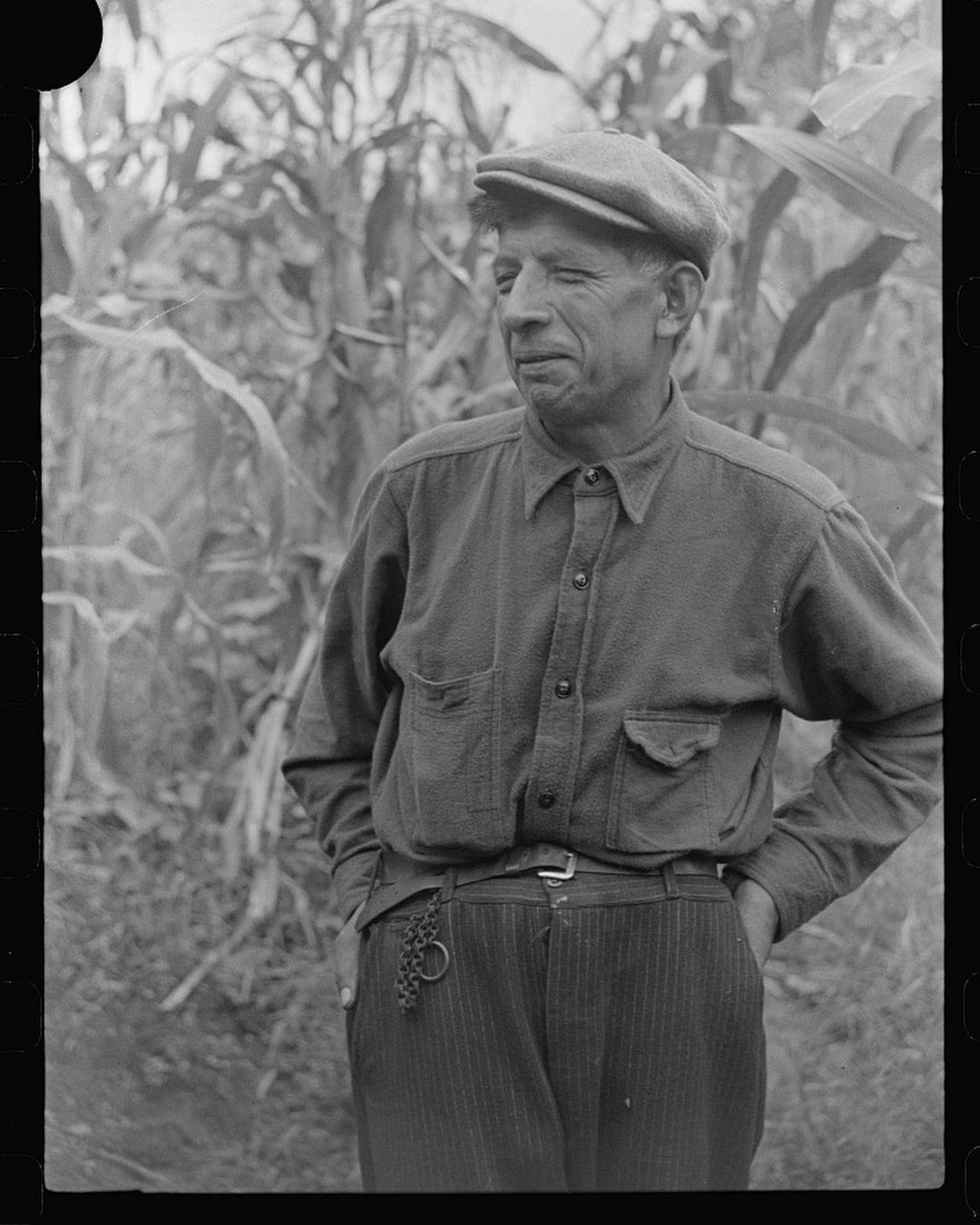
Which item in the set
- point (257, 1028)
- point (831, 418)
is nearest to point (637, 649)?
point (831, 418)

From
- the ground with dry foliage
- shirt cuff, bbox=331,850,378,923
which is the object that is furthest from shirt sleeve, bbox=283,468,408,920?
the ground with dry foliage

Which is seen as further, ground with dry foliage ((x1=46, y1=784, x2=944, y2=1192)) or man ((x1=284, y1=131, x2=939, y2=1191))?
ground with dry foliage ((x1=46, y1=784, x2=944, y2=1192))

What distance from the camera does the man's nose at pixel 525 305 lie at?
Result: 128cm

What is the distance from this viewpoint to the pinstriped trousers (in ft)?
4.33

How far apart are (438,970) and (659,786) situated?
241 mm

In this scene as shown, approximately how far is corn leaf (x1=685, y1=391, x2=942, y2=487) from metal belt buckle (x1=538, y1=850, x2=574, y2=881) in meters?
0.54

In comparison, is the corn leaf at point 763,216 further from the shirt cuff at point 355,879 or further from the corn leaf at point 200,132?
the shirt cuff at point 355,879

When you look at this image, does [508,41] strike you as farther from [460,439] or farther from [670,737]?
[670,737]

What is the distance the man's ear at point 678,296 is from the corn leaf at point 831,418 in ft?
1.03

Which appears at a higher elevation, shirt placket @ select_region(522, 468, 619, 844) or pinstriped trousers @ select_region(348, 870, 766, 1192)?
shirt placket @ select_region(522, 468, 619, 844)

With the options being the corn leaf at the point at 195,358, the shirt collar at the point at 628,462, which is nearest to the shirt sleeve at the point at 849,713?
the shirt collar at the point at 628,462

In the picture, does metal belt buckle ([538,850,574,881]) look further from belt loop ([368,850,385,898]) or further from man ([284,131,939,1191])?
belt loop ([368,850,385,898])
